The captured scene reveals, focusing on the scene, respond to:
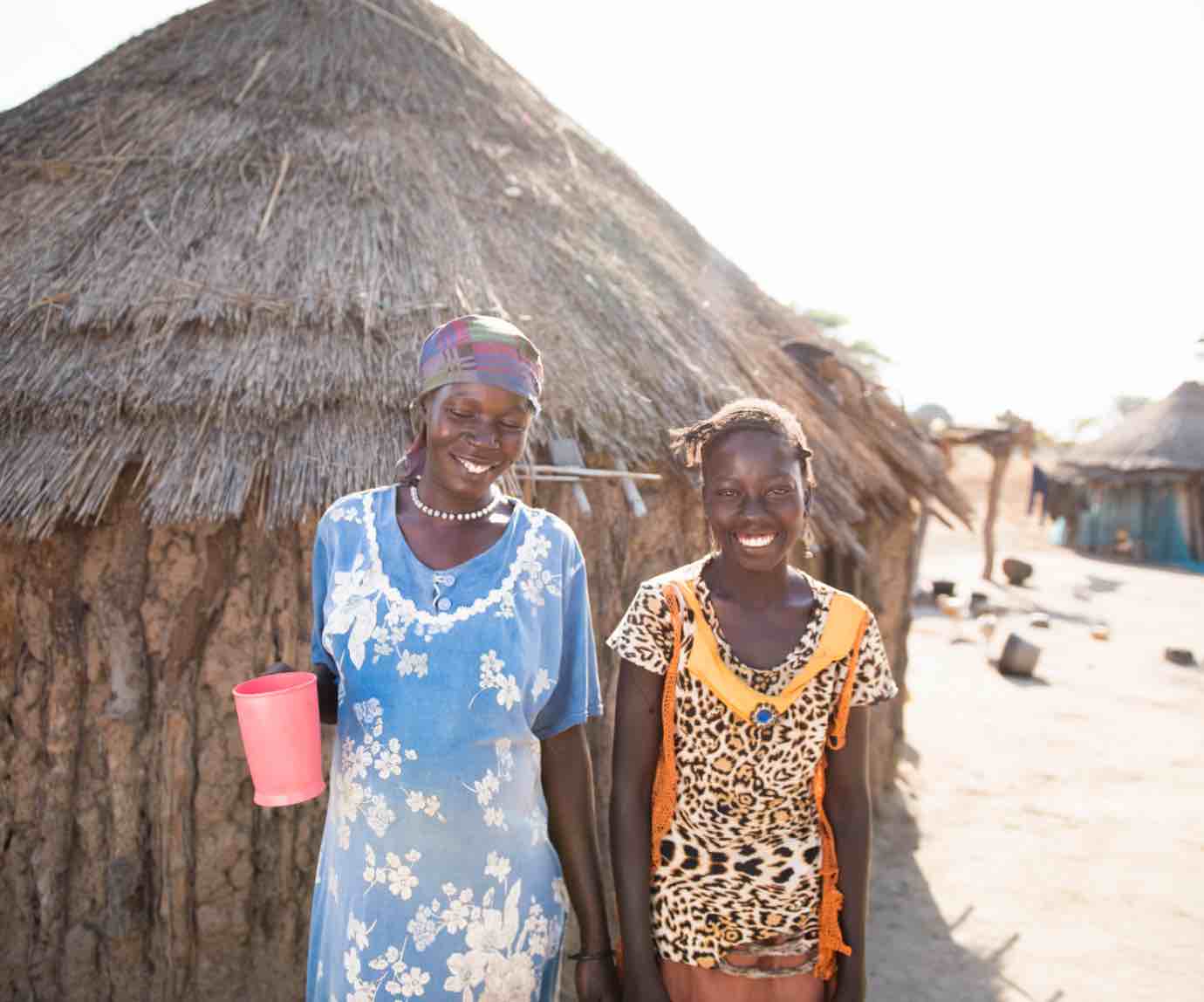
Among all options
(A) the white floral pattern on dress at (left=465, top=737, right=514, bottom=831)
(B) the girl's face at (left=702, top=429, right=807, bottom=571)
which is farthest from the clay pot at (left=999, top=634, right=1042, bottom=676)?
(A) the white floral pattern on dress at (left=465, top=737, right=514, bottom=831)

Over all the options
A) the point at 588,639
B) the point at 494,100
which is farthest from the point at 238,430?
the point at 494,100

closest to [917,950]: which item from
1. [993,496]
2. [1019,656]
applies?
[1019,656]

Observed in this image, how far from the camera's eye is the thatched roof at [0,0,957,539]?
2.99 meters

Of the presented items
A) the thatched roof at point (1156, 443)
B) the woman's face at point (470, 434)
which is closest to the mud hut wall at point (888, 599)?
the woman's face at point (470, 434)

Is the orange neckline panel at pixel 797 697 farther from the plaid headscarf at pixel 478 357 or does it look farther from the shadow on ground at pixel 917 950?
the shadow on ground at pixel 917 950

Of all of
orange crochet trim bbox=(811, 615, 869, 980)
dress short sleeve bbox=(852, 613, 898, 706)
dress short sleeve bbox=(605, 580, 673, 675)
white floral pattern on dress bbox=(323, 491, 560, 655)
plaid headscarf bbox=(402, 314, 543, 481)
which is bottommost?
orange crochet trim bbox=(811, 615, 869, 980)

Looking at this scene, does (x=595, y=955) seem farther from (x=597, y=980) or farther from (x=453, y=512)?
(x=453, y=512)

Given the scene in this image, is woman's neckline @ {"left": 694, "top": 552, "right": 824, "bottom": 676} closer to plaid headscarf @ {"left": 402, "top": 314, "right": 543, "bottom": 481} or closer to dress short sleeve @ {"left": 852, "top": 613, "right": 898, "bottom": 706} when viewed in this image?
dress short sleeve @ {"left": 852, "top": 613, "right": 898, "bottom": 706}

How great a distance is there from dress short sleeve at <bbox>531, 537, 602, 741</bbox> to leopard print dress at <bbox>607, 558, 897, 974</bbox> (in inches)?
3.0

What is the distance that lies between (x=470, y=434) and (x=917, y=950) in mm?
3594

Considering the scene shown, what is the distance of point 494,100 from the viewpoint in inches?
192

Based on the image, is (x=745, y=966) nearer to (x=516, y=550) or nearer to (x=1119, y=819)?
(x=516, y=550)

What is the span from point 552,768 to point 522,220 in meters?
3.14

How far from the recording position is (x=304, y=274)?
337 cm
